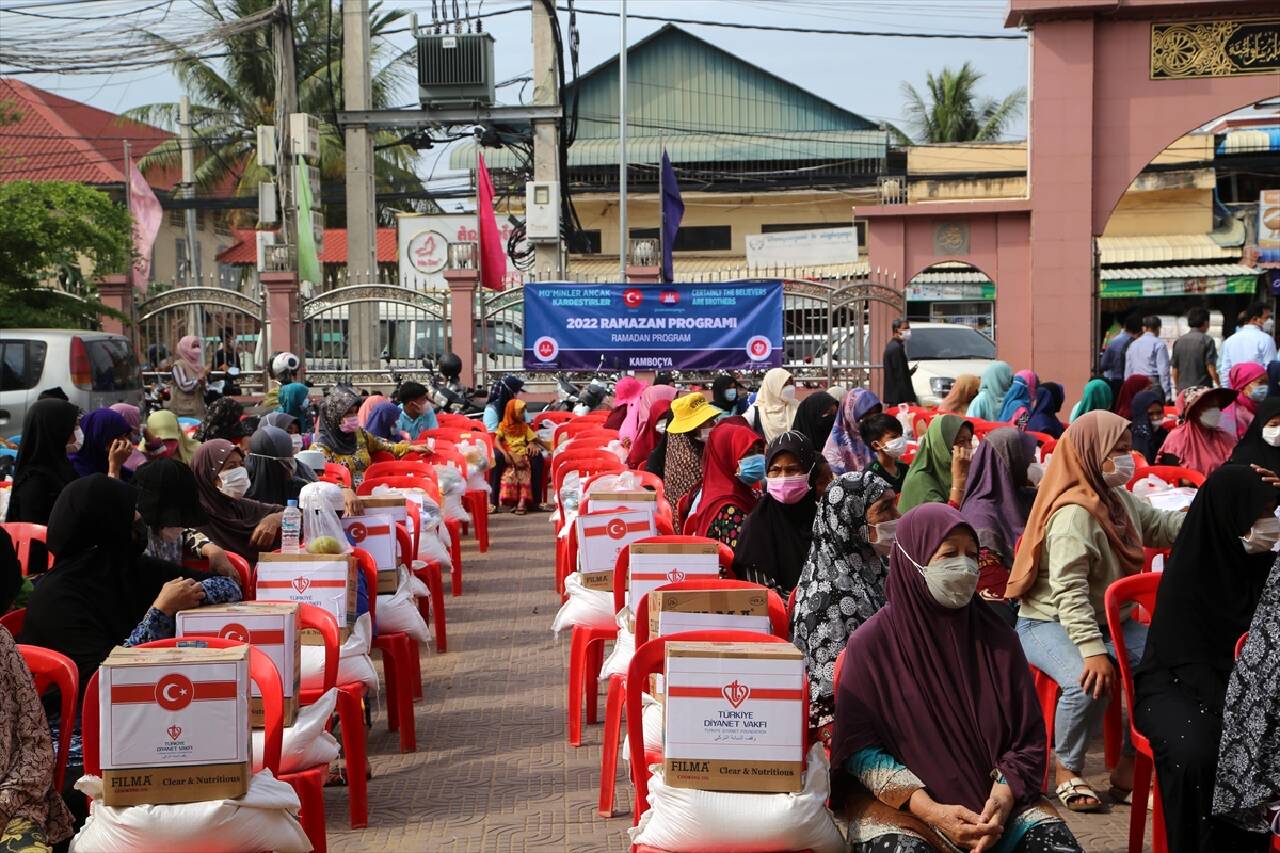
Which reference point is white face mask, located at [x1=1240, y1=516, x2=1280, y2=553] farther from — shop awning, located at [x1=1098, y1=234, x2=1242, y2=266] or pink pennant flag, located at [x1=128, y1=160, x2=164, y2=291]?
shop awning, located at [x1=1098, y1=234, x2=1242, y2=266]

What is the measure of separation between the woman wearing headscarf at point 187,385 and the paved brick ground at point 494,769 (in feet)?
24.8

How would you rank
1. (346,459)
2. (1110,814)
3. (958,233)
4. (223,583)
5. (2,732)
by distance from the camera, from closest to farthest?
→ (2,732)
(223,583)
(1110,814)
(346,459)
(958,233)

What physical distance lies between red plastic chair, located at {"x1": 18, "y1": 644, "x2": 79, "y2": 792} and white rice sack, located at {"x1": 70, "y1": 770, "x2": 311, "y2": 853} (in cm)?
44

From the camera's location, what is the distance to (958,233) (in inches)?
711

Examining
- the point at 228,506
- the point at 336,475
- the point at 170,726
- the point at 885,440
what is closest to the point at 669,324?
the point at 336,475

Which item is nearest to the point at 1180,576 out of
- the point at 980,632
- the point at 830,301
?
the point at 980,632

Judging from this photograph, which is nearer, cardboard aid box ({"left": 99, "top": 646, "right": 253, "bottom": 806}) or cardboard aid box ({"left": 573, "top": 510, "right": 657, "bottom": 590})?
cardboard aid box ({"left": 99, "top": 646, "right": 253, "bottom": 806})

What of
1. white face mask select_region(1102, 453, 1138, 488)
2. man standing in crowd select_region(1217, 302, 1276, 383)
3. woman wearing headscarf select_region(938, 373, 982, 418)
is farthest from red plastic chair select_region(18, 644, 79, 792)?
man standing in crowd select_region(1217, 302, 1276, 383)

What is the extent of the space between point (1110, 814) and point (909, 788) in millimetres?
1959

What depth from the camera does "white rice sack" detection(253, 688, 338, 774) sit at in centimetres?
455

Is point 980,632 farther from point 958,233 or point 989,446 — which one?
point 958,233

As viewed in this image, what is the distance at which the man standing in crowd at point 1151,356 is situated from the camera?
15014 millimetres

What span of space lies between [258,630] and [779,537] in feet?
7.77

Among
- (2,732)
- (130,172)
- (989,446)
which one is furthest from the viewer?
(130,172)
